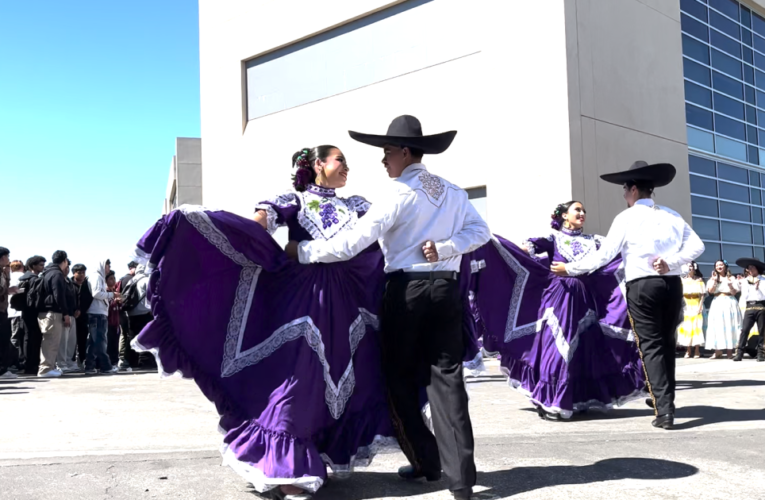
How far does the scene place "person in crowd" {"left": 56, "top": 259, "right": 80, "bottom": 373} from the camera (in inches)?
474

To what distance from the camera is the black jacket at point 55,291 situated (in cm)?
1160

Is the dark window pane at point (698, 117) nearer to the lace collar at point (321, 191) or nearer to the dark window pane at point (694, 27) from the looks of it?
the dark window pane at point (694, 27)

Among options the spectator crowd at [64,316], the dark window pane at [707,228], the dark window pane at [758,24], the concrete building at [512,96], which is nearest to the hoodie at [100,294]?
the spectator crowd at [64,316]

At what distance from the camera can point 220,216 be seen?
395 cm

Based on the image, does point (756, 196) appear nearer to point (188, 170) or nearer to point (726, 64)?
point (726, 64)

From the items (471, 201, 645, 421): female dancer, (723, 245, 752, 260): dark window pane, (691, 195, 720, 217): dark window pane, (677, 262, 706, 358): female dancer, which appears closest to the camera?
(471, 201, 645, 421): female dancer

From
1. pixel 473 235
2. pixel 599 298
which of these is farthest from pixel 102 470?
pixel 599 298

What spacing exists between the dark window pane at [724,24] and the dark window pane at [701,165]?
3392 mm

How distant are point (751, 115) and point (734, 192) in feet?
8.36

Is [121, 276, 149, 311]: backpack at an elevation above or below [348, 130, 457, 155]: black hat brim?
below

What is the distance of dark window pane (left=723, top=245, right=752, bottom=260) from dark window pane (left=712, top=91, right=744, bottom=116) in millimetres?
3173

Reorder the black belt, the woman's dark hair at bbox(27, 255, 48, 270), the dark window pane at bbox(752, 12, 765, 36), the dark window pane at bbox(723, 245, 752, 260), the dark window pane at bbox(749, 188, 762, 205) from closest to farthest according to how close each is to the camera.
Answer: the black belt → the woman's dark hair at bbox(27, 255, 48, 270) → the dark window pane at bbox(723, 245, 752, 260) → the dark window pane at bbox(749, 188, 762, 205) → the dark window pane at bbox(752, 12, 765, 36)

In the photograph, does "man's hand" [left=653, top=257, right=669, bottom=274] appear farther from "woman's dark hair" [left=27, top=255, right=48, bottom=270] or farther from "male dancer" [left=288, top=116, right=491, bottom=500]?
"woman's dark hair" [left=27, top=255, right=48, bottom=270]

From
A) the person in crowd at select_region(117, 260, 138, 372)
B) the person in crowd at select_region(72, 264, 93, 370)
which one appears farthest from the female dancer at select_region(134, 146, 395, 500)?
the person in crowd at select_region(117, 260, 138, 372)
